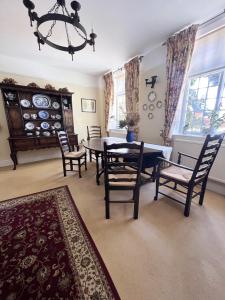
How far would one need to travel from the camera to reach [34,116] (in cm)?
387

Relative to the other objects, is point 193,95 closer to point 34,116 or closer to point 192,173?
point 192,173

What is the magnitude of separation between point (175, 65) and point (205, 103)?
93 cm

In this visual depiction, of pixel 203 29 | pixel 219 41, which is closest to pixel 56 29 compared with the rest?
pixel 203 29

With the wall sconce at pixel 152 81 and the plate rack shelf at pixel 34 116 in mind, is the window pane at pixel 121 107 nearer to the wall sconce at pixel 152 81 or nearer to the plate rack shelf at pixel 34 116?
the wall sconce at pixel 152 81

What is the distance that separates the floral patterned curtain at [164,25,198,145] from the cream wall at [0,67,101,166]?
2.89 m

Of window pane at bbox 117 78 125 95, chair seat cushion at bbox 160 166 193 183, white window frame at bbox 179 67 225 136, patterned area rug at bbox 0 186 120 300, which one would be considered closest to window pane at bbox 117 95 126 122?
window pane at bbox 117 78 125 95

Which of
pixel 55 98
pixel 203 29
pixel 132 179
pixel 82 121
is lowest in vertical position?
pixel 132 179

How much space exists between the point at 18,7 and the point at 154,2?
6.35 ft

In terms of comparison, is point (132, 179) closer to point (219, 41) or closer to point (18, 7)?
point (219, 41)

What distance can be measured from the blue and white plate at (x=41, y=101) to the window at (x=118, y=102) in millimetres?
2029

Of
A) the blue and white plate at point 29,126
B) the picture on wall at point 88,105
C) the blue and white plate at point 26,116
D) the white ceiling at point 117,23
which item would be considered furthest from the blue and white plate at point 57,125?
the white ceiling at point 117,23

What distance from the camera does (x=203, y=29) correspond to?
2309 mm

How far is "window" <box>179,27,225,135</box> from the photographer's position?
225 cm

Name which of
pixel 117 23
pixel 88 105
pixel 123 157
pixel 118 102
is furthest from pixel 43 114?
pixel 123 157
